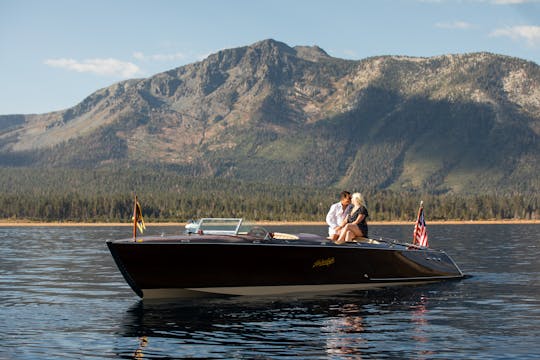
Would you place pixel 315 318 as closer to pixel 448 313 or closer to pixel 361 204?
pixel 448 313

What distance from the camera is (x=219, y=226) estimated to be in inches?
1163

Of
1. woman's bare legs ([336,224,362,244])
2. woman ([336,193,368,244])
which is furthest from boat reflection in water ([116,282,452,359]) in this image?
woman ([336,193,368,244])

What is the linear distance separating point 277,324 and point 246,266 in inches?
186

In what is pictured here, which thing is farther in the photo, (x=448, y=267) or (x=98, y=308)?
(x=448, y=267)

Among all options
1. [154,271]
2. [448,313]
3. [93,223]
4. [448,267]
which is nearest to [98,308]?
[154,271]

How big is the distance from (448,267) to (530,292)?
391 cm

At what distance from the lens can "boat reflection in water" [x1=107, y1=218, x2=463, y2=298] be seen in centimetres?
2767

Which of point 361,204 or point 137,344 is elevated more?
point 361,204

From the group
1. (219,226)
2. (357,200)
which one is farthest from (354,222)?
(219,226)

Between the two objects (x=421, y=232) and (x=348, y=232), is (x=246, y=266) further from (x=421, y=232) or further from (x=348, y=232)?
(x=421, y=232)

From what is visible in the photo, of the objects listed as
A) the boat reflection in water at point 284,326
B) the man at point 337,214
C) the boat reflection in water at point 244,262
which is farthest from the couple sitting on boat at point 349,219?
the boat reflection in water at point 284,326

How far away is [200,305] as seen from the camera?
1096 inches

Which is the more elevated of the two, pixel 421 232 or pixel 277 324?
pixel 421 232

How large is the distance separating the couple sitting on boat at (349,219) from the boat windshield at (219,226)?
3651 millimetres
